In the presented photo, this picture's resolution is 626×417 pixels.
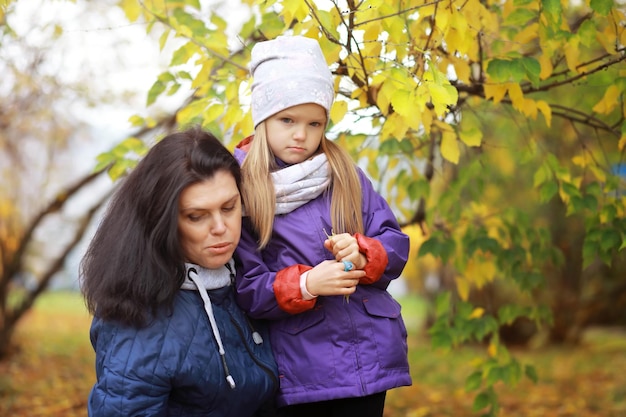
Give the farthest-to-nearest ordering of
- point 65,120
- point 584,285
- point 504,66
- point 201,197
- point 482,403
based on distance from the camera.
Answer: point 584,285
point 65,120
point 482,403
point 504,66
point 201,197

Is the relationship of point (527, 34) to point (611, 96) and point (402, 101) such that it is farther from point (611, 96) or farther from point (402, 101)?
point (402, 101)

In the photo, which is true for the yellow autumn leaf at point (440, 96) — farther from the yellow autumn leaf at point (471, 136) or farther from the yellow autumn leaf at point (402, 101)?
the yellow autumn leaf at point (471, 136)

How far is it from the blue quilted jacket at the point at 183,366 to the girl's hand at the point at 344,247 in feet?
1.15

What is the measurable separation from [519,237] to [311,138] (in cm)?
202

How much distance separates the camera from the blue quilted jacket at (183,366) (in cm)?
188

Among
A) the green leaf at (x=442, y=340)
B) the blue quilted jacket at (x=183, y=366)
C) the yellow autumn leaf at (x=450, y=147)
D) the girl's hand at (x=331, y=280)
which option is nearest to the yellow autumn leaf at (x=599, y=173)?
the yellow autumn leaf at (x=450, y=147)

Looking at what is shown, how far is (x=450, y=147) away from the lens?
283 cm

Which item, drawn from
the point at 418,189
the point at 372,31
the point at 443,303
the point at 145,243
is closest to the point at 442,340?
the point at 443,303

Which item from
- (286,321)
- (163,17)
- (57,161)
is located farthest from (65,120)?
(286,321)

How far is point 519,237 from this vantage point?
3916 mm

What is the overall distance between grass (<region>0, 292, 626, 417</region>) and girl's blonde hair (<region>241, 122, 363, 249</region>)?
3.77 meters

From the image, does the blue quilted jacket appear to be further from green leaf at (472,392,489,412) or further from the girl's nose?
green leaf at (472,392,489,412)

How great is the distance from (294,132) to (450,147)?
82cm

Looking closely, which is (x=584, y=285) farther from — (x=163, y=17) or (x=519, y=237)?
(x=163, y=17)
